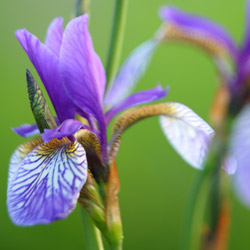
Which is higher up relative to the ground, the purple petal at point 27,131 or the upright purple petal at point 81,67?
the upright purple petal at point 81,67

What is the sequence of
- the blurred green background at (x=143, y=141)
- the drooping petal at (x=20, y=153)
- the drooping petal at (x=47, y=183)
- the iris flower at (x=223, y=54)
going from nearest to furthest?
the drooping petal at (x=47, y=183), the drooping petal at (x=20, y=153), the iris flower at (x=223, y=54), the blurred green background at (x=143, y=141)

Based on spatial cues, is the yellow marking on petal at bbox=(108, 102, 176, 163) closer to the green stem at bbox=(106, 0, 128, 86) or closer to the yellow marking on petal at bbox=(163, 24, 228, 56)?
the green stem at bbox=(106, 0, 128, 86)

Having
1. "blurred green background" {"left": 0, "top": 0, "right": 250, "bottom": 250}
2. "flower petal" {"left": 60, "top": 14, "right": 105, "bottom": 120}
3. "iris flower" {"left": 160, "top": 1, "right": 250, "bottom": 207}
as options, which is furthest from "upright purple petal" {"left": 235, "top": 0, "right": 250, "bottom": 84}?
"blurred green background" {"left": 0, "top": 0, "right": 250, "bottom": 250}

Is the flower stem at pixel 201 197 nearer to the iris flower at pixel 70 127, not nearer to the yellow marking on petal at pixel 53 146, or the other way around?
the iris flower at pixel 70 127

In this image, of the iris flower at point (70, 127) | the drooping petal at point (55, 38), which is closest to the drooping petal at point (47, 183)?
the iris flower at point (70, 127)

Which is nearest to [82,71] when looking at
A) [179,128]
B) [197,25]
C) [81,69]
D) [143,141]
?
[81,69]

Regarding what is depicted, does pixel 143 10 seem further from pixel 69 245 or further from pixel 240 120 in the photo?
pixel 240 120

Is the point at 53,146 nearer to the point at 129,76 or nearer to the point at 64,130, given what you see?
the point at 64,130
